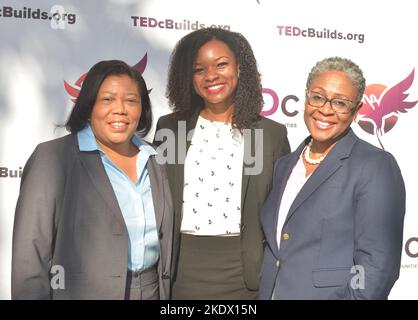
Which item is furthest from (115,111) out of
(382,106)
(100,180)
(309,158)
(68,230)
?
(382,106)

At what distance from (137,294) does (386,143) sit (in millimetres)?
2354

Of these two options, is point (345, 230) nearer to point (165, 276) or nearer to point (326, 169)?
point (326, 169)

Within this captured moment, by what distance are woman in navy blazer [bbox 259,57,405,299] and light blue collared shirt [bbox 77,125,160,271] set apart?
1.86 feet

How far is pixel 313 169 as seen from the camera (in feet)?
Answer: 8.01

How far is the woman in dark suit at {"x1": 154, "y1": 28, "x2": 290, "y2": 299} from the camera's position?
2676mm

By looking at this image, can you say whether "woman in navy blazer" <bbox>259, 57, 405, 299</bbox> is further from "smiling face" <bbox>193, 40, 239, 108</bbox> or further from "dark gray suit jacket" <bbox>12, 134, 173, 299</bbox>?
"dark gray suit jacket" <bbox>12, 134, 173, 299</bbox>

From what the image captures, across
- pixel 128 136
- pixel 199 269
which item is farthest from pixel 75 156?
pixel 199 269

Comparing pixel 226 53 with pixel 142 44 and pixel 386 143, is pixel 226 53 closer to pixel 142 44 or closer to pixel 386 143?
pixel 142 44

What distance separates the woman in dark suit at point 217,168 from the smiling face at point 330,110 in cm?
48

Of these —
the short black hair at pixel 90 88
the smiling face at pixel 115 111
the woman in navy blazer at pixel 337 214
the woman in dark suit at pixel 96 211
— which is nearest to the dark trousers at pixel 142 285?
the woman in dark suit at pixel 96 211

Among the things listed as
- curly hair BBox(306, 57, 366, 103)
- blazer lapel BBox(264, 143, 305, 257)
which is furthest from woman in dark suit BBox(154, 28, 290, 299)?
curly hair BBox(306, 57, 366, 103)

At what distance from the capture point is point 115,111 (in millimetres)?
2381

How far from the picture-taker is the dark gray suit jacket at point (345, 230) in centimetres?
211

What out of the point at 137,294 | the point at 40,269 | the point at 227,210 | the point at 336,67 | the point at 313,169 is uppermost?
the point at 336,67
